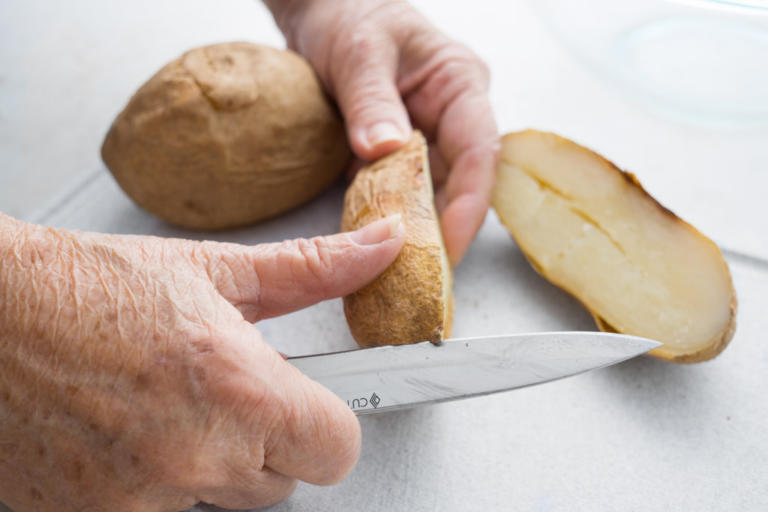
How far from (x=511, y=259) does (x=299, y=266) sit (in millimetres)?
529

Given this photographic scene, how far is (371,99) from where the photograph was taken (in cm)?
118

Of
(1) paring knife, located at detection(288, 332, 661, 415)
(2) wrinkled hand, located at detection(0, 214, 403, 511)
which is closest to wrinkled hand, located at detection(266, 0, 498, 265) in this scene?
(1) paring knife, located at detection(288, 332, 661, 415)

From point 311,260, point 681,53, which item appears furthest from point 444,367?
point 681,53

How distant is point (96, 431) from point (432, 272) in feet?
1.51

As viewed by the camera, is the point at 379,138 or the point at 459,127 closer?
the point at 379,138

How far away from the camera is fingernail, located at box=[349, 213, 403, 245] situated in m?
0.88

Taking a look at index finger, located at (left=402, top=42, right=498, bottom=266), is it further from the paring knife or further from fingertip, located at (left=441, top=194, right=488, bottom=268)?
the paring knife

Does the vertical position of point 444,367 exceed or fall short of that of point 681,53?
it exceeds it

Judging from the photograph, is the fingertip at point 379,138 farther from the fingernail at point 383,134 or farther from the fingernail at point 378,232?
the fingernail at point 378,232

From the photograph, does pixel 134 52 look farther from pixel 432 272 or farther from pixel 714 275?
pixel 714 275

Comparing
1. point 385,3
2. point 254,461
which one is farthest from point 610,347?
point 385,3

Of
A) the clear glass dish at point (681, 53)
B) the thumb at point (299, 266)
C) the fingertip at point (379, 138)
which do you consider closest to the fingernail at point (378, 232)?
the thumb at point (299, 266)

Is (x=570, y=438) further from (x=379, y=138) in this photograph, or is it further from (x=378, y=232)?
(x=379, y=138)

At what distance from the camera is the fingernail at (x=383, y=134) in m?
1.10
